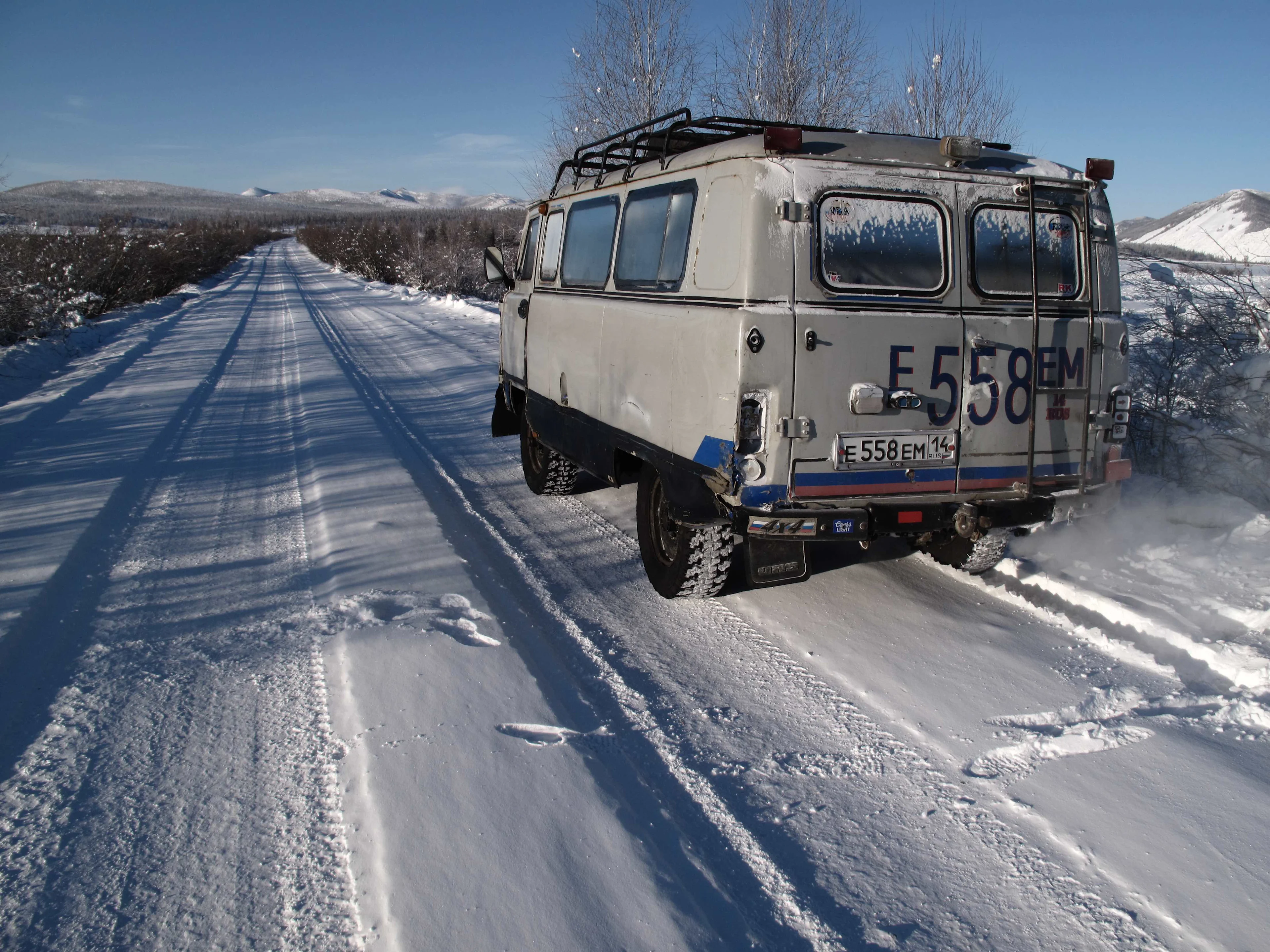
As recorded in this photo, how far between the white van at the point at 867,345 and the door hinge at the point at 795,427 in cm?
1

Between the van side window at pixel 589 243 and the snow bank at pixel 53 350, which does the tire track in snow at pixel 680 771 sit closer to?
the van side window at pixel 589 243

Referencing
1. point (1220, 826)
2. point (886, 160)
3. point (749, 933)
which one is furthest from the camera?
point (886, 160)

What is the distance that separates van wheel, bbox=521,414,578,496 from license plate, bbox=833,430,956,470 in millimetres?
2898

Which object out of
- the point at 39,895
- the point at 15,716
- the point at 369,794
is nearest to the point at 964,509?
the point at 369,794

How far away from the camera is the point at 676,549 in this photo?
481 centimetres

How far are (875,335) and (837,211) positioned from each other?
0.61 m

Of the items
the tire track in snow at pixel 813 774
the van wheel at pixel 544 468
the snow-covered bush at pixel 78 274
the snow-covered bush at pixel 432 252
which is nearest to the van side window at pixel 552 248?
the van wheel at pixel 544 468

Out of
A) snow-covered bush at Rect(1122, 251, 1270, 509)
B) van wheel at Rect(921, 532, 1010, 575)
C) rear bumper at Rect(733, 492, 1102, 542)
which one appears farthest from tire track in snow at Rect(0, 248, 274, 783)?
snow-covered bush at Rect(1122, 251, 1270, 509)

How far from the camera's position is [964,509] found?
412 cm

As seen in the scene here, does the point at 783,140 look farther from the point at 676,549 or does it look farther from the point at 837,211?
the point at 676,549

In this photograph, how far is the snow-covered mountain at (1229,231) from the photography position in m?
6.92

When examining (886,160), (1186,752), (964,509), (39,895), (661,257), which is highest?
(886,160)

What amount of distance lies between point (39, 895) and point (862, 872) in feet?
8.26

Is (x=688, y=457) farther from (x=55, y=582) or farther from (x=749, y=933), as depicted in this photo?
(x=55, y=582)
